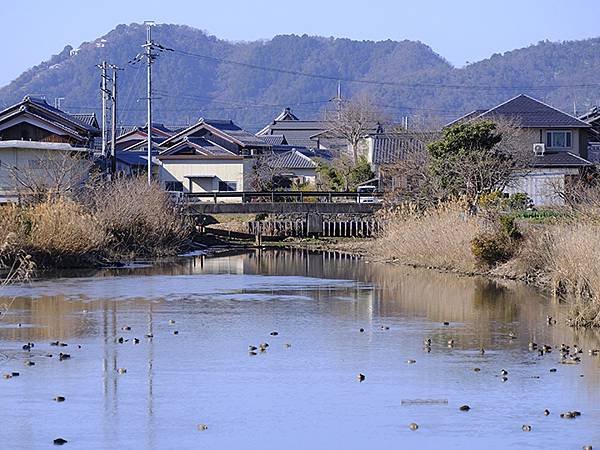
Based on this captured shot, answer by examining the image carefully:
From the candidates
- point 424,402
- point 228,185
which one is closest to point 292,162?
point 228,185

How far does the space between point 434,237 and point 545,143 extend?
708 inches

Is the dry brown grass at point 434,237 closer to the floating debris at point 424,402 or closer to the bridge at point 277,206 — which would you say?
the bridge at point 277,206

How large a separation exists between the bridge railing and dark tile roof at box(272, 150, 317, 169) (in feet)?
60.6

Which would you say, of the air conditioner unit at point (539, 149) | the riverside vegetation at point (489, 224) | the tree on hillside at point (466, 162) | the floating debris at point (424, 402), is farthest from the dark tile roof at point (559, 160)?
the floating debris at point (424, 402)

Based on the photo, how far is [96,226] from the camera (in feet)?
105

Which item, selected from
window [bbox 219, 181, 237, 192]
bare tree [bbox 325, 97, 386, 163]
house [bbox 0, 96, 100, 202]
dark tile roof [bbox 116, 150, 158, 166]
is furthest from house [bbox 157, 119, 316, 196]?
bare tree [bbox 325, 97, 386, 163]

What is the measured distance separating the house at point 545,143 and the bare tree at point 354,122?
59.6 feet

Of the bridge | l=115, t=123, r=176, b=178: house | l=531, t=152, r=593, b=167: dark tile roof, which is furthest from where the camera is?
l=115, t=123, r=176, b=178: house

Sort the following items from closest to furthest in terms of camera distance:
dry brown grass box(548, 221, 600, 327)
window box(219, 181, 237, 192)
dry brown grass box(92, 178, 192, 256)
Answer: dry brown grass box(548, 221, 600, 327), dry brown grass box(92, 178, 192, 256), window box(219, 181, 237, 192)

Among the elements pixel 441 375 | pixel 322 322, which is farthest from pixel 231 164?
pixel 441 375

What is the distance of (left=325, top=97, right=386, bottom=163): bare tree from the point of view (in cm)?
7162

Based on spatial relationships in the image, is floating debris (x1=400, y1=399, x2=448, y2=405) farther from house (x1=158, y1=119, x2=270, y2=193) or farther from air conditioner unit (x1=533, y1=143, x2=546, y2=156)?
house (x1=158, y1=119, x2=270, y2=193)

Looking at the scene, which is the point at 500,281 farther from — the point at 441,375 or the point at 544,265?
the point at 441,375

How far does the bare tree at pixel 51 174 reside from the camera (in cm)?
3372
